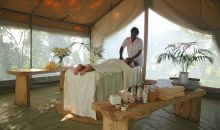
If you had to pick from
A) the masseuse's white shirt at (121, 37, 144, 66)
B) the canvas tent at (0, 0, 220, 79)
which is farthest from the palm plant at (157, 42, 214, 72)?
the canvas tent at (0, 0, 220, 79)

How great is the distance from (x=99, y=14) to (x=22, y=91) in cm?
365

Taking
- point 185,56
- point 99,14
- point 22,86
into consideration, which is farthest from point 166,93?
point 99,14

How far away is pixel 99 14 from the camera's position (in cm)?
671

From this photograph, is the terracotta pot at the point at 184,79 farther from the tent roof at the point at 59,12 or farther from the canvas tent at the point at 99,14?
the tent roof at the point at 59,12

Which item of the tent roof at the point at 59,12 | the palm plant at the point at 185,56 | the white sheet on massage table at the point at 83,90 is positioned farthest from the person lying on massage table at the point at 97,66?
the tent roof at the point at 59,12

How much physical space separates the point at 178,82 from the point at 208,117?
92 cm

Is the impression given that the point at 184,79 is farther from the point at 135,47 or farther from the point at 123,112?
the point at 135,47

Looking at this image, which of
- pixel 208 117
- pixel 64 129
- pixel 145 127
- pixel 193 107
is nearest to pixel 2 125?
pixel 64 129

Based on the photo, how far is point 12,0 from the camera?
15.6ft

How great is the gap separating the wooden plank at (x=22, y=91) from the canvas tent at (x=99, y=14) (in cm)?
179

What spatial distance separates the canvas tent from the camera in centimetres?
497

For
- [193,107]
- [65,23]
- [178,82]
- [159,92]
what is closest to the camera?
[159,92]

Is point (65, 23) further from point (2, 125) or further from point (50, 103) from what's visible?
point (2, 125)

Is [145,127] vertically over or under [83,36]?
under
